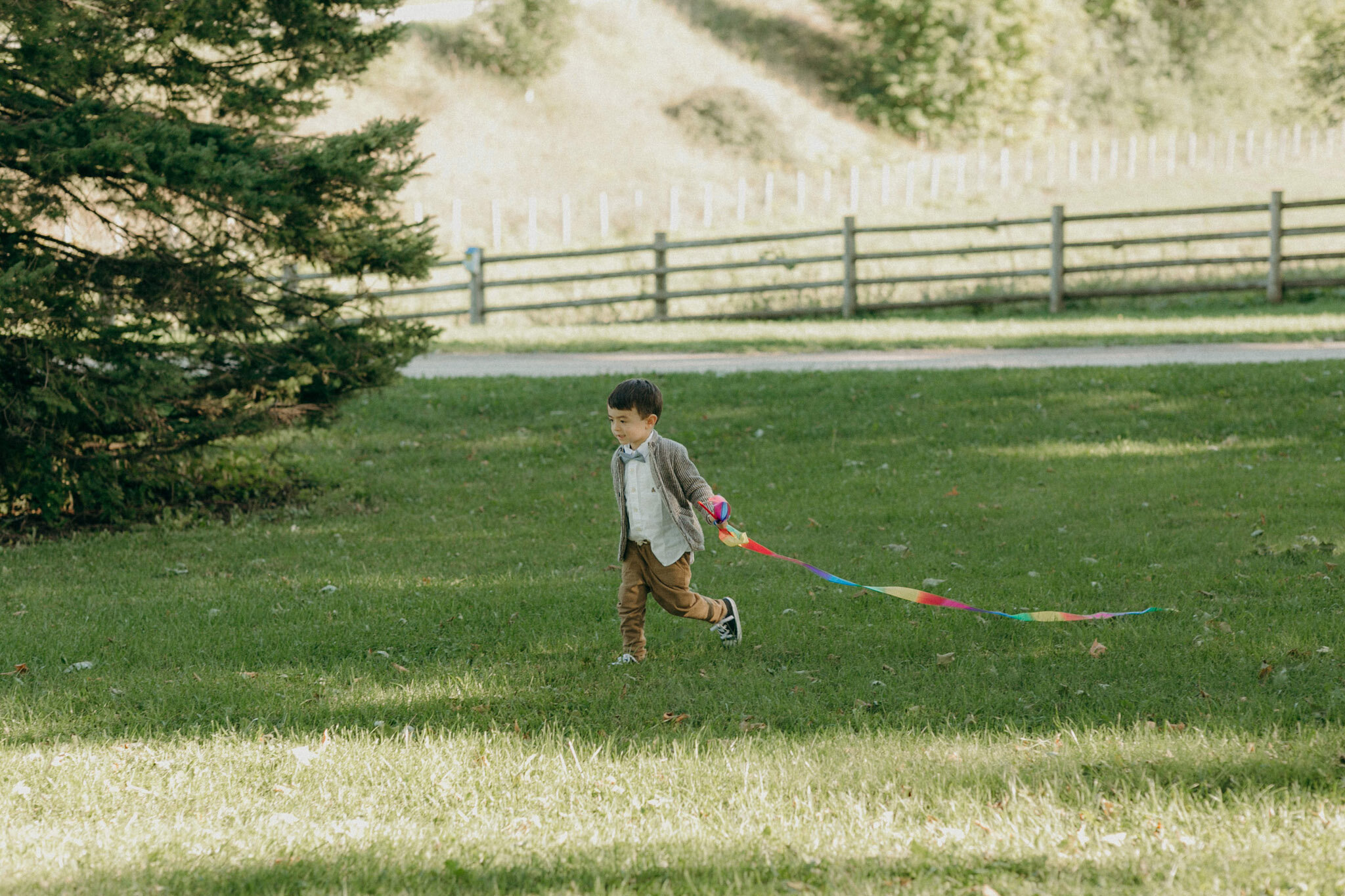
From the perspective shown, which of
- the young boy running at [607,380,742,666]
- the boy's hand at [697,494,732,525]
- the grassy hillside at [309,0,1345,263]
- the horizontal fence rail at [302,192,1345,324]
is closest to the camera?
the boy's hand at [697,494,732,525]

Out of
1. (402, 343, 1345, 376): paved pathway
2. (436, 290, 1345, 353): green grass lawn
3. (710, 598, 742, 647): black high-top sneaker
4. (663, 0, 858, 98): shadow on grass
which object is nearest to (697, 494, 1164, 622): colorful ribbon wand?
(710, 598, 742, 647): black high-top sneaker

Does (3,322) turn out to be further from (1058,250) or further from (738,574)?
(1058,250)

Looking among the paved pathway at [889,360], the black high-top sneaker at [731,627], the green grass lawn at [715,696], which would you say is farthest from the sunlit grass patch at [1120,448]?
the black high-top sneaker at [731,627]

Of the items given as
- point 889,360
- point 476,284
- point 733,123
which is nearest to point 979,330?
point 889,360

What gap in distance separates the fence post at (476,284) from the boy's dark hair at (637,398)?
772 inches

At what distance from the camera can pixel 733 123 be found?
47844 mm

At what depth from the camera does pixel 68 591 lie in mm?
7449

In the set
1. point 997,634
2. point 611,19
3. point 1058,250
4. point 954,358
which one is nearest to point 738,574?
point 997,634

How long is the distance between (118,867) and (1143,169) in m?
51.8

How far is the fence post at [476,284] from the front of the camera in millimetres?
24703

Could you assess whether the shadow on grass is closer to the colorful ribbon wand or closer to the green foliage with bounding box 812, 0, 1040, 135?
the green foliage with bounding box 812, 0, 1040, 135

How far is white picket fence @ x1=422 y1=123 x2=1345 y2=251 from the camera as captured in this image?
3772cm

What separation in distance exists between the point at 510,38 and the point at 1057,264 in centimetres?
2951

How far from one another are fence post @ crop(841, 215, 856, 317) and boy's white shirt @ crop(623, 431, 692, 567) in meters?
17.2
